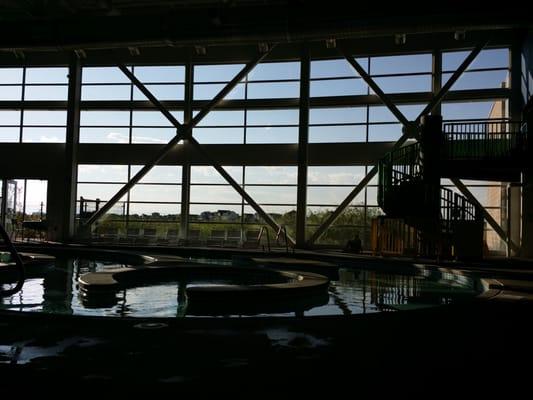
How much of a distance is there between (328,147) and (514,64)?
7361 millimetres

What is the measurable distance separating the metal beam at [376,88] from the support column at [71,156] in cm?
1128

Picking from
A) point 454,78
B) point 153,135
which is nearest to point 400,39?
point 454,78

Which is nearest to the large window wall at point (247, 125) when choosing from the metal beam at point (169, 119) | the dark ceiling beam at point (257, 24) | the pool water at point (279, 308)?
the metal beam at point (169, 119)

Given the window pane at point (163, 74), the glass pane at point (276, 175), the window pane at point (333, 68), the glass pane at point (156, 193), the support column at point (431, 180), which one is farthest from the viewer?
the window pane at point (163, 74)

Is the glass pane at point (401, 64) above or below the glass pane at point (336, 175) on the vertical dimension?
above

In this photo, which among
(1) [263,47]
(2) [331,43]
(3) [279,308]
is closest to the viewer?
(3) [279,308]

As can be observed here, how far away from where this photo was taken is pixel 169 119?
70.3ft

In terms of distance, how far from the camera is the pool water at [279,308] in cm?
720

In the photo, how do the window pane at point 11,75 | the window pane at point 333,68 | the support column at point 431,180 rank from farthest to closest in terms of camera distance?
the window pane at point 11,75
the window pane at point 333,68
the support column at point 431,180

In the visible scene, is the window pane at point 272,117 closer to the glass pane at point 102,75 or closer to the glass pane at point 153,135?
the glass pane at point 153,135

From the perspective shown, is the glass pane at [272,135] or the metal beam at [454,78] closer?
the metal beam at [454,78]

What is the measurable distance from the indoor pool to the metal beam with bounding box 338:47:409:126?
24.7 feet

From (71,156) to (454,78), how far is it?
1565 cm

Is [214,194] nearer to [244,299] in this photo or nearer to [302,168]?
[302,168]
